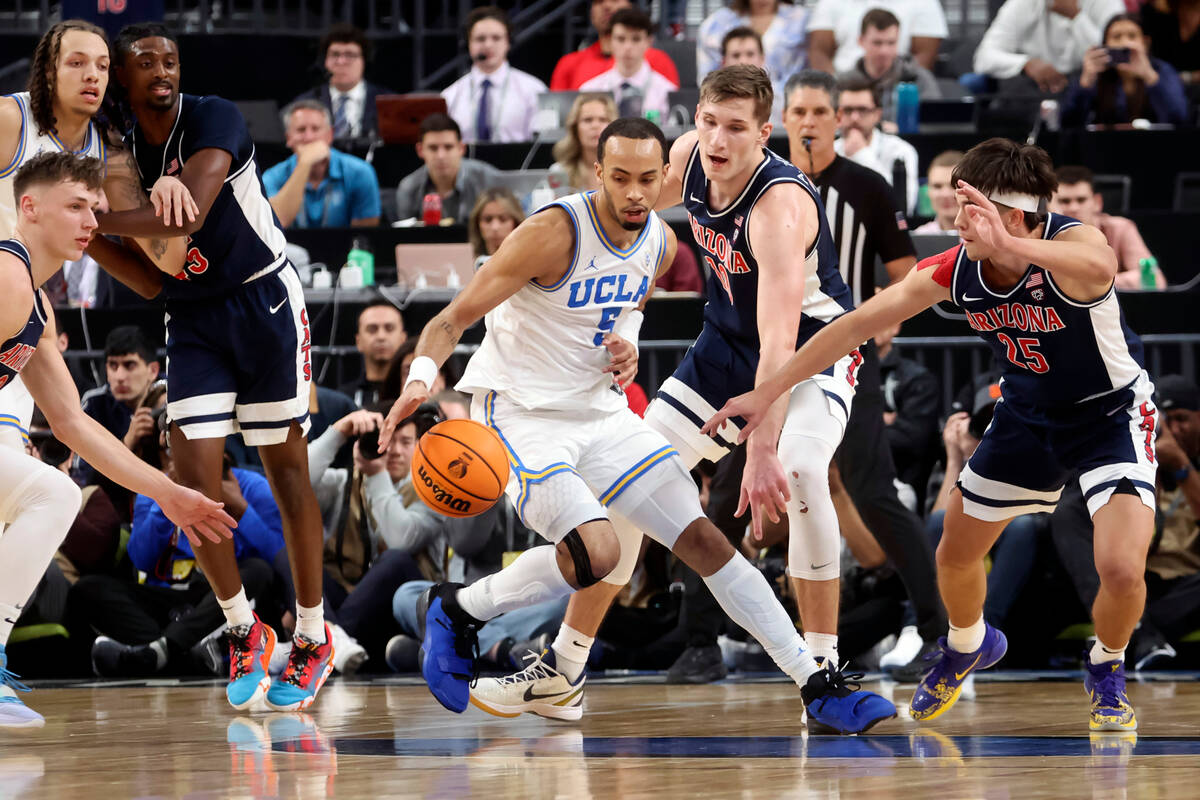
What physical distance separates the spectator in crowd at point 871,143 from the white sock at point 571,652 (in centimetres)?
463

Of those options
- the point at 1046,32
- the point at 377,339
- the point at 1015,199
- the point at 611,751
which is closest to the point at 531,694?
the point at 611,751

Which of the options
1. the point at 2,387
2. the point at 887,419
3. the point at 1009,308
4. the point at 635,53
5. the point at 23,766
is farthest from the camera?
the point at 635,53

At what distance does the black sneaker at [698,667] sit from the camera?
636cm

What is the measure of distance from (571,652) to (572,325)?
105 cm

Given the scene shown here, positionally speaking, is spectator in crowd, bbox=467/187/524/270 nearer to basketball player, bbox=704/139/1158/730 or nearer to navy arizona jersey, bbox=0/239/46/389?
navy arizona jersey, bbox=0/239/46/389

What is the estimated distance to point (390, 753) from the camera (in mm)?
4191

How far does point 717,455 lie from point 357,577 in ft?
8.85

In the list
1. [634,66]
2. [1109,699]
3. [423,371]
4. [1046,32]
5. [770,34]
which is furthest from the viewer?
[770,34]

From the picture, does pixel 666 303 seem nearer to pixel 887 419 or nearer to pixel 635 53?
pixel 887 419

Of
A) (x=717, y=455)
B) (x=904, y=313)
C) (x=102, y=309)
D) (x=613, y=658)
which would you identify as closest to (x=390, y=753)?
(x=717, y=455)

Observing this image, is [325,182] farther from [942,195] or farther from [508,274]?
[508,274]

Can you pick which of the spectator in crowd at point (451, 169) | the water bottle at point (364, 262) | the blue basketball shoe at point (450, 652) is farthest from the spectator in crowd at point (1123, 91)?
the blue basketball shoe at point (450, 652)

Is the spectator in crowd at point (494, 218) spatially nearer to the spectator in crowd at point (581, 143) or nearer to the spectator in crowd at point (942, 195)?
the spectator in crowd at point (581, 143)

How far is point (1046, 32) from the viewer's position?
11648 mm
